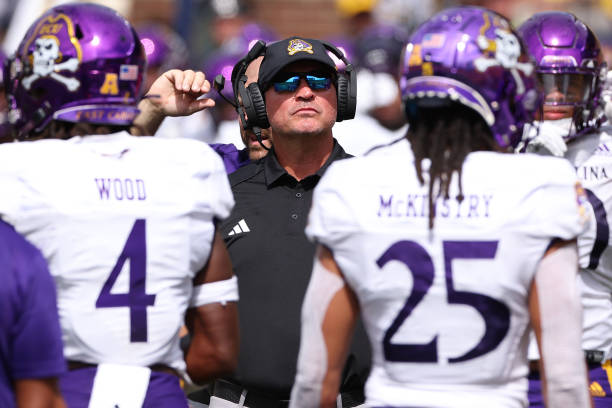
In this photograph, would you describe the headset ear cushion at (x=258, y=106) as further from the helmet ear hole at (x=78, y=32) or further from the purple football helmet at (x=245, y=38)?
the purple football helmet at (x=245, y=38)

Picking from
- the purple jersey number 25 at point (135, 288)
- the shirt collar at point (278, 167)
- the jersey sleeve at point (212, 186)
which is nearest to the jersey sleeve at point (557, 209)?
the jersey sleeve at point (212, 186)

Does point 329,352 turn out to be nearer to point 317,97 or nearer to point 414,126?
point 414,126

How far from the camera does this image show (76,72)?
3279 millimetres

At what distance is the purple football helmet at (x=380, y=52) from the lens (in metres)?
10.2

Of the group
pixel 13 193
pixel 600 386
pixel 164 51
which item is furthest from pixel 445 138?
pixel 164 51

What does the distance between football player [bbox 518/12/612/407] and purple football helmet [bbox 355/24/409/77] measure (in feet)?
18.3

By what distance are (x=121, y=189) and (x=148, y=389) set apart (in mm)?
588

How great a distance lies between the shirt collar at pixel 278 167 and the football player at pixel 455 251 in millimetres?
1324

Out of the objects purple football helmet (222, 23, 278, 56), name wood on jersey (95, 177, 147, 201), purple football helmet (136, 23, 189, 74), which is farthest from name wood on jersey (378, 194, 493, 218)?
purple football helmet (222, 23, 278, 56)

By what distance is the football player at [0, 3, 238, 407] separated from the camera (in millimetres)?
3121

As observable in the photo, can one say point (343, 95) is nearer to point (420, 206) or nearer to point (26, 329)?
point (420, 206)

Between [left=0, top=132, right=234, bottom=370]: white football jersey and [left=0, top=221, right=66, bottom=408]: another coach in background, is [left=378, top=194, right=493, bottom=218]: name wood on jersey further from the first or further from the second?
[left=0, top=221, right=66, bottom=408]: another coach in background

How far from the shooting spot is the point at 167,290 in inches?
127

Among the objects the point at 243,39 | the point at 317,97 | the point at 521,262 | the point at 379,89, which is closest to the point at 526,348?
the point at 521,262
